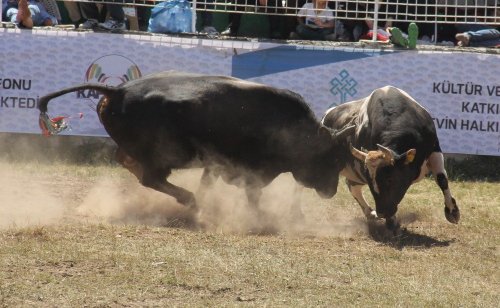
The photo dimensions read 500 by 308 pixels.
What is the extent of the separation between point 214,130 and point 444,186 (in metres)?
2.26

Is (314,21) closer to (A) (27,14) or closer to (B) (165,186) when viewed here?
(A) (27,14)

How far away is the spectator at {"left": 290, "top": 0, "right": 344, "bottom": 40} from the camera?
14125 millimetres

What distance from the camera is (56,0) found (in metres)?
14.6

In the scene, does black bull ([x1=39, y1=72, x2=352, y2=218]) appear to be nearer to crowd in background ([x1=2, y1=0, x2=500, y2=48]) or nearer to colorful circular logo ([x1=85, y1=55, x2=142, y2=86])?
colorful circular logo ([x1=85, y1=55, x2=142, y2=86])

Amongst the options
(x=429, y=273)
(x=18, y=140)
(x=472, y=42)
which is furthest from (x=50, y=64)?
(x=429, y=273)

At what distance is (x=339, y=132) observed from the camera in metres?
9.94

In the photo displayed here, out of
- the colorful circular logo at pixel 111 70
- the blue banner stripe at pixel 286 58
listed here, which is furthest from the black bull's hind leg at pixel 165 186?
the blue banner stripe at pixel 286 58

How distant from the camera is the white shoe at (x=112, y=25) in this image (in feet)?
44.6

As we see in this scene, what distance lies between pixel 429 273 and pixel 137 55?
21.8 feet

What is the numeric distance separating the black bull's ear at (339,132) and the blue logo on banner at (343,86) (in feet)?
11.4

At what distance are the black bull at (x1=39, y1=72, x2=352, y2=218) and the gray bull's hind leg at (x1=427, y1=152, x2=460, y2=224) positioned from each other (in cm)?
88

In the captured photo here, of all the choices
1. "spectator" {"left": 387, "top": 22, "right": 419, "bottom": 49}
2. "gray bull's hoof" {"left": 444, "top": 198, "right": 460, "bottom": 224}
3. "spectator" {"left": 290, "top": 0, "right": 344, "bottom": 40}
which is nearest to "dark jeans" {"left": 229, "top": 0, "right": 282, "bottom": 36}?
"spectator" {"left": 290, "top": 0, "right": 344, "bottom": 40}

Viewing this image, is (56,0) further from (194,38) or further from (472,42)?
(472,42)

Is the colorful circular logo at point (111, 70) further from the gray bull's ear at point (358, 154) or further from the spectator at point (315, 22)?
the gray bull's ear at point (358, 154)
